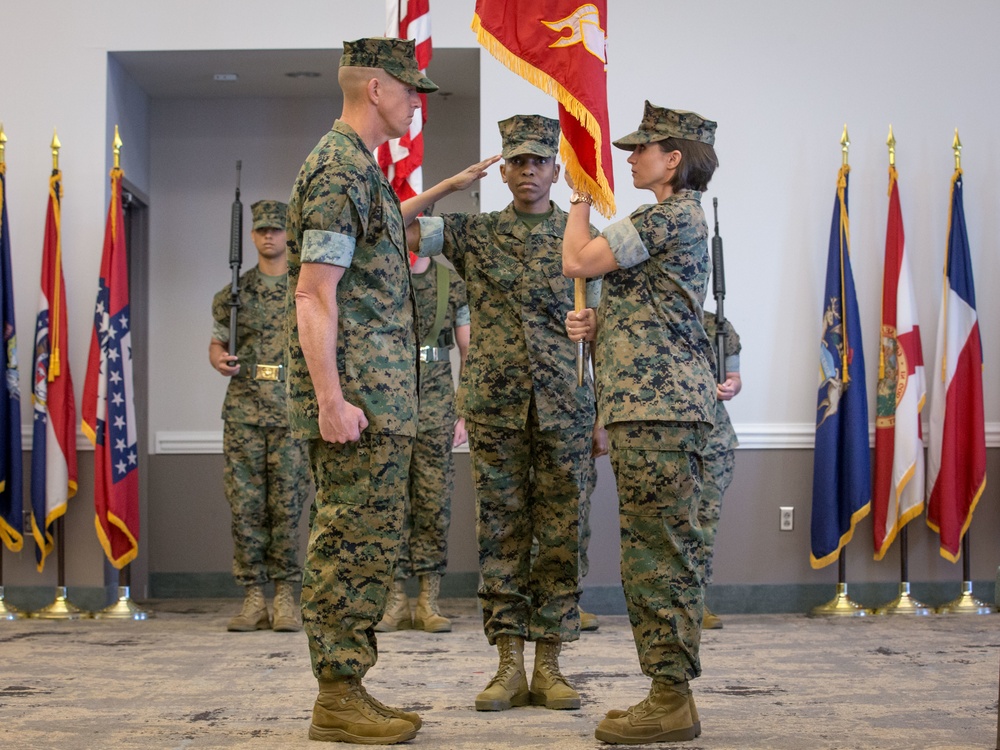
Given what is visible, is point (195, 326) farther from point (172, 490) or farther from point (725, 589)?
point (725, 589)

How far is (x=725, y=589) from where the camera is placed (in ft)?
18.5

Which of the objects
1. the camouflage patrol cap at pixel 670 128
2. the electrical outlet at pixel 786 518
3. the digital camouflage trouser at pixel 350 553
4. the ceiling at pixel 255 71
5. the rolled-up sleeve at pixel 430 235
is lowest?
the electrical outlet at pixel 786 518

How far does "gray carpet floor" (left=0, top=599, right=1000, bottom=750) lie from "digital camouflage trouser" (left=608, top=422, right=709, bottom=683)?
0.24 m

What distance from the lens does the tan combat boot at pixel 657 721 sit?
2754 mm

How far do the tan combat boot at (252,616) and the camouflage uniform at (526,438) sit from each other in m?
1.99

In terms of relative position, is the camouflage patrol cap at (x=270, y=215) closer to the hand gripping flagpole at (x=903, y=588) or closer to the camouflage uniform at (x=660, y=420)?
the camouflage uniform at (x=660, y=420)

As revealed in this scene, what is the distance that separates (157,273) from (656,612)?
15.1ft

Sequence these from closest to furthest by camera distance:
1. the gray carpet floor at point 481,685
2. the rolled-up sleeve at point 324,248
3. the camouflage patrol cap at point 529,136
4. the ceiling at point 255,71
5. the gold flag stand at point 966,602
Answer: the rolled-up sleeve at point 324,248
the gray carpet floor at point 481,685
the camouflage patrol cap at point 529,136
the gold flag stand at point 966,602
the ceiling at point 255,71

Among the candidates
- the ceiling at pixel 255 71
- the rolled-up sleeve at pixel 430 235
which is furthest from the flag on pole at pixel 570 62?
the ceiling at pixel 255 71

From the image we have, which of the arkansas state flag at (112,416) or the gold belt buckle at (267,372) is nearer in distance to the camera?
the gold belt buckle at (267,372)

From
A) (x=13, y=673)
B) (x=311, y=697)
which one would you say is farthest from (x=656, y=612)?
(x=13, y=673)

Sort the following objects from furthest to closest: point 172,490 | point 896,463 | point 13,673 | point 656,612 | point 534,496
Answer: point 172,490
point 896,463
point 13,673
point 534,496
point 656,612

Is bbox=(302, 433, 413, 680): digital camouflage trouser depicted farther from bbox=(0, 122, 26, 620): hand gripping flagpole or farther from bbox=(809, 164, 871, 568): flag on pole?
bbox=(809, 164, 871, 568): flag on pole

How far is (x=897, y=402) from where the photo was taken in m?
5.56
